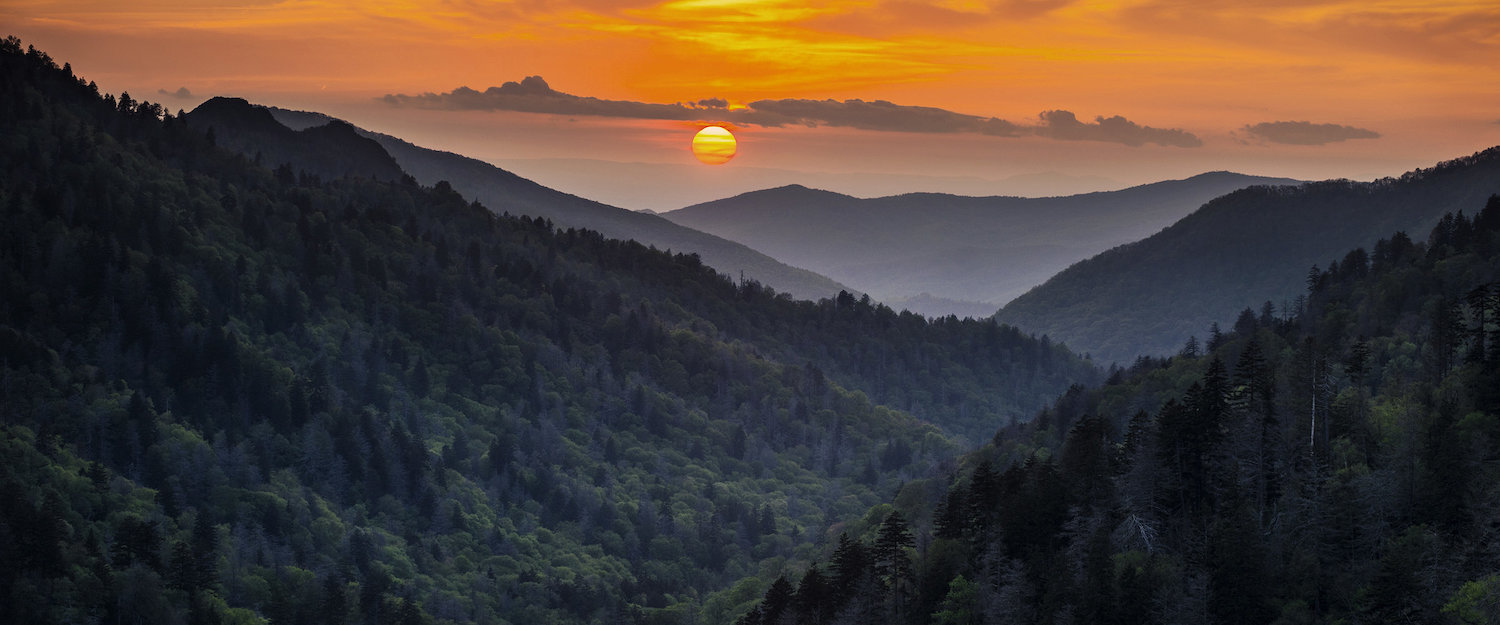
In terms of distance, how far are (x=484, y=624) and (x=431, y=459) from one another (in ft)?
153

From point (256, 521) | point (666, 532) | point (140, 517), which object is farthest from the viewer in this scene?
point (666, 532)

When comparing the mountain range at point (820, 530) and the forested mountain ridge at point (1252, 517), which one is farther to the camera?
the mountain range at point (820, 530)

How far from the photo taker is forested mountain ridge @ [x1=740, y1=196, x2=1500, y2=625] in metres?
70.9

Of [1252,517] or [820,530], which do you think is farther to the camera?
[820,530]

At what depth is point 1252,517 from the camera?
78500 mm

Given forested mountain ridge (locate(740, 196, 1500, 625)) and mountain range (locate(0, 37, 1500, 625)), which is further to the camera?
mountain range (locate(0, 37, 1500, 625))

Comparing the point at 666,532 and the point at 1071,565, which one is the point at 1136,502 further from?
the point at 666,532

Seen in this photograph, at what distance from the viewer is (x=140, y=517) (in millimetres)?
148375

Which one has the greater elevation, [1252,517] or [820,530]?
[1252,517]

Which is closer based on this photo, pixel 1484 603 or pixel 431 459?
pixel 1484 603

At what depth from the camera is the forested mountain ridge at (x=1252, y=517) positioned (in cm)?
7094

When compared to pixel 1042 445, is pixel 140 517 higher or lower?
lower

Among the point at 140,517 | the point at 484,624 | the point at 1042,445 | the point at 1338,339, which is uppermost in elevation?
the point at 1338,339

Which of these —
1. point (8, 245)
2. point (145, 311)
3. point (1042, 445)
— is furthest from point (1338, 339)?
point (8, 245)
